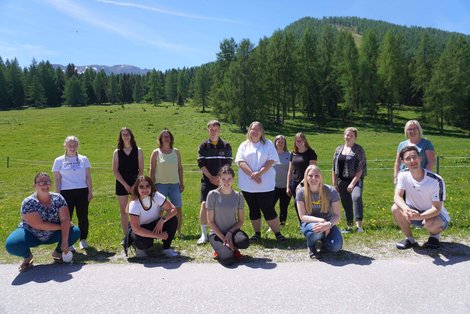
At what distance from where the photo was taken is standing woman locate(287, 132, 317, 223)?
7.57 metres

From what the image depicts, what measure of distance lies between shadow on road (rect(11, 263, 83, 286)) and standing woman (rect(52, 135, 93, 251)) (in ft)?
3.51

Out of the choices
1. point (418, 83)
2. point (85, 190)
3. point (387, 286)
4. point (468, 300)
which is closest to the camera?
point (468, 300)

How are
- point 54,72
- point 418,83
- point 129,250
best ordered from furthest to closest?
point 54,72
point 418,83
point 129,250

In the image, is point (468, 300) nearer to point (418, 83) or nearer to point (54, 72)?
point (418, 83)

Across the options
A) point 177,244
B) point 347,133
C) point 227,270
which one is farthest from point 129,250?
point 347,133

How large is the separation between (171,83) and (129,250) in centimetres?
11468

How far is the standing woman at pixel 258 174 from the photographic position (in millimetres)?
6316

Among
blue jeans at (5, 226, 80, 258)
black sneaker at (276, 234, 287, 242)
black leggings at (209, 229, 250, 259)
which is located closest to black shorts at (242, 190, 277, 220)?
A: black sneaker at (276, 234, 287, 242)

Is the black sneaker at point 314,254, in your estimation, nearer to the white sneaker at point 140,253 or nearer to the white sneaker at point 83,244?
the white sneaker at point 140,253

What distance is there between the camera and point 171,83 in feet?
382

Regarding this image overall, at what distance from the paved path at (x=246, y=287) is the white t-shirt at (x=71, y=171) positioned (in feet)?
5.36

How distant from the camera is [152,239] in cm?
579

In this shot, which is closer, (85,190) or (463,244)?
(463,244)

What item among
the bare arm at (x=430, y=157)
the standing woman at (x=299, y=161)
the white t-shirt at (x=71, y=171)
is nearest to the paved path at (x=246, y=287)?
the white t-shirt at (x=71, y=171)
